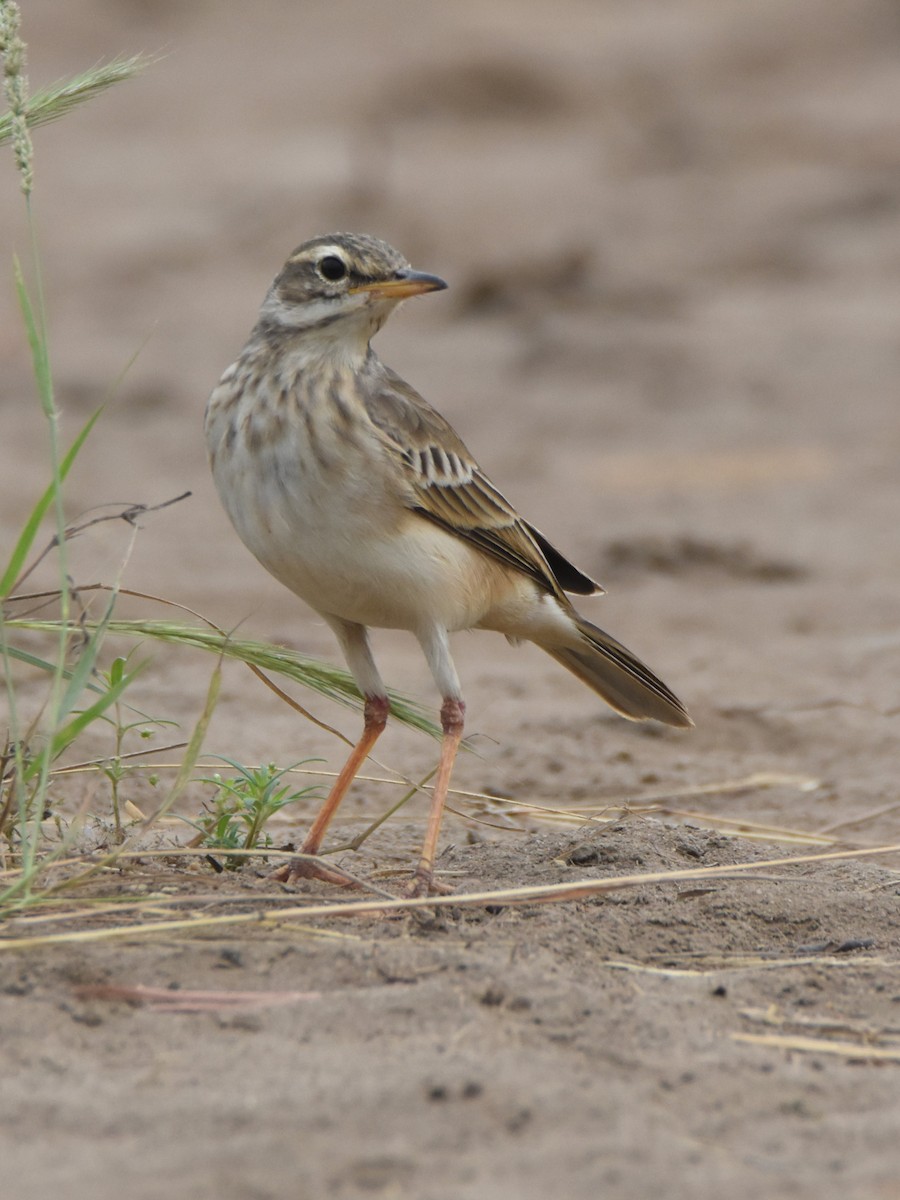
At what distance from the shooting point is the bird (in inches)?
189

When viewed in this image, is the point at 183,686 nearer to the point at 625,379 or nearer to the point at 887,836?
the point at 887,836

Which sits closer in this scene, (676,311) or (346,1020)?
(346,1020)

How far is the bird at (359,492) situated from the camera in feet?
15.8

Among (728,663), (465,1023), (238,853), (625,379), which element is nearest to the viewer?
(465,1023)

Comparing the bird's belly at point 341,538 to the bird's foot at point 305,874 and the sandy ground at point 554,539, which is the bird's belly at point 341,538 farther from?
the bird's foot at point 305,874

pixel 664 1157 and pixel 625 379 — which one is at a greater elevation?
pixel 625 379

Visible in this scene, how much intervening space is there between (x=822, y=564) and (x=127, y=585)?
161 inches

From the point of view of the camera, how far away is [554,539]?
10.3 m

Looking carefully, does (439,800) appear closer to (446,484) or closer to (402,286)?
(446,484)

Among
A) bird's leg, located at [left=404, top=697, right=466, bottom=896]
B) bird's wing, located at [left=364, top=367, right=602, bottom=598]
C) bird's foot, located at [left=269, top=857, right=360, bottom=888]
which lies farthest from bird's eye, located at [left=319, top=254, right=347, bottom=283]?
bird's foot, located at [left=269, top=857, right=360, bottom=888]

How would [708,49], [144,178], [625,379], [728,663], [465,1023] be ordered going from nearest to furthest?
1. [465,1023]
2. [728,663]
3. [625,379]
4. [144,178]
5. [708,49]

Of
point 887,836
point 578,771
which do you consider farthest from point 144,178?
point 887,836

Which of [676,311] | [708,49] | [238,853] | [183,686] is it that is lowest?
[238,853]

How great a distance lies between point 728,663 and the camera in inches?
343
